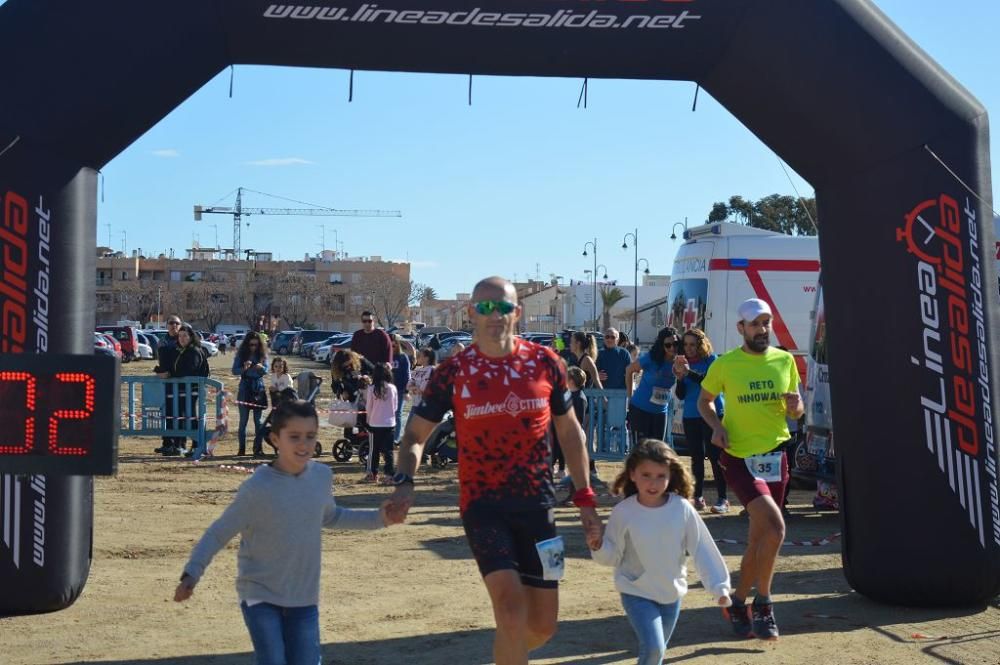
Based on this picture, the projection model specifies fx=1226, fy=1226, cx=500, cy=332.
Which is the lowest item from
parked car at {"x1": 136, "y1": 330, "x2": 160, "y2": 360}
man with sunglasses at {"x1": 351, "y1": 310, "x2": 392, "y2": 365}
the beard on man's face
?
the beard on man's face

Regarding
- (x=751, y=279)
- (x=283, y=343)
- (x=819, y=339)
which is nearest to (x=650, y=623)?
(x=819, y=339)

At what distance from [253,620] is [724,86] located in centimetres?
456

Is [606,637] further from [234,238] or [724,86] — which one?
[234,238]

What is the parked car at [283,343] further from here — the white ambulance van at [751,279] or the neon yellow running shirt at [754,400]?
the neon yellow running shirt at [754,400]

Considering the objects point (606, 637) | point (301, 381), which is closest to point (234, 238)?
point (301, 381)

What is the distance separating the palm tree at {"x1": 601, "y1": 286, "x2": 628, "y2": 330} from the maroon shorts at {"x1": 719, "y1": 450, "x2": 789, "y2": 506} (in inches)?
2568

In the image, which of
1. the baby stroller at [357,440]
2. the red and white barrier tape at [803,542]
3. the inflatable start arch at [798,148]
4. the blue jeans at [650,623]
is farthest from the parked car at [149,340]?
the blue jeans at [650,623]

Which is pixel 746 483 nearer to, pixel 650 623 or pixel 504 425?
pixel 650 623

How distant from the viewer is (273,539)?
4781 mm

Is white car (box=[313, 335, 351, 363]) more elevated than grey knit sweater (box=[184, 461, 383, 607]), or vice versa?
white car (box=[313, 335, 351, 363])

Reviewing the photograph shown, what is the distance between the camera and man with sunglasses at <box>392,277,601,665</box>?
202 inches

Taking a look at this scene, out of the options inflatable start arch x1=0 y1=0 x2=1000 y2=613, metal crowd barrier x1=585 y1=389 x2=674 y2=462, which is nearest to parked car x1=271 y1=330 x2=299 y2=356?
metal crowd barrier x1=585 y1=389 x2=674 y2=462

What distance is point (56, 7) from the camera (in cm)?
688

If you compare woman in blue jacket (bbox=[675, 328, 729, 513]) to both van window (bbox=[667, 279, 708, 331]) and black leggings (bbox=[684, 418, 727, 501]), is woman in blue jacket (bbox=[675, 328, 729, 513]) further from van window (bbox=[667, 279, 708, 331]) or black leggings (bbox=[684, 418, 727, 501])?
van window (bbox=[667, 279, 708, 331])
